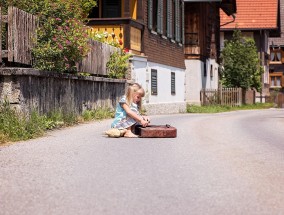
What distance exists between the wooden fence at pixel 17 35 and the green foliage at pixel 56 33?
0.30m

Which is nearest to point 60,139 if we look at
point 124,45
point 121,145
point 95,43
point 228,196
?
point 121,145

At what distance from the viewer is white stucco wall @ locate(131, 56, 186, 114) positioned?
24.4 meters

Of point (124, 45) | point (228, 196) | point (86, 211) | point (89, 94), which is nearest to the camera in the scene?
point (86, 211)

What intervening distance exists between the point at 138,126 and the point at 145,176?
5627 millimetres

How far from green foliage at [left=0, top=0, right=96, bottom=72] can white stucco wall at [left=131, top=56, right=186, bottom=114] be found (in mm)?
8118

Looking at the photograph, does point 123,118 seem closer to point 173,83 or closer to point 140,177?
point 140,177

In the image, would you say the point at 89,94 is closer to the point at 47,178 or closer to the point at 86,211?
the point at 47,178

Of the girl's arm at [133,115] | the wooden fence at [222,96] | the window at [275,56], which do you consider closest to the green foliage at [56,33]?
the girl's arm at [133,115]

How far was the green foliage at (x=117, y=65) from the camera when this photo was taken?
68.4 ft

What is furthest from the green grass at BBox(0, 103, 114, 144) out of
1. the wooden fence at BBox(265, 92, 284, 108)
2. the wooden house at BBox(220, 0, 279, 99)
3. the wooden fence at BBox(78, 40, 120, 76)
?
the wooden house at BBox(220, 0, 279, 99)

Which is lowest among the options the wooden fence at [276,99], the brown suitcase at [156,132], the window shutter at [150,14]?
the wooden fence at [276,99]

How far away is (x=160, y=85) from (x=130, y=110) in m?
16.5

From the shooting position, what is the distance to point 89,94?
→ 17906 millimetres

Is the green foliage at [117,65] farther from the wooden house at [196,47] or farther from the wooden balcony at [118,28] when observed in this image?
the wooden house at [196,47]
